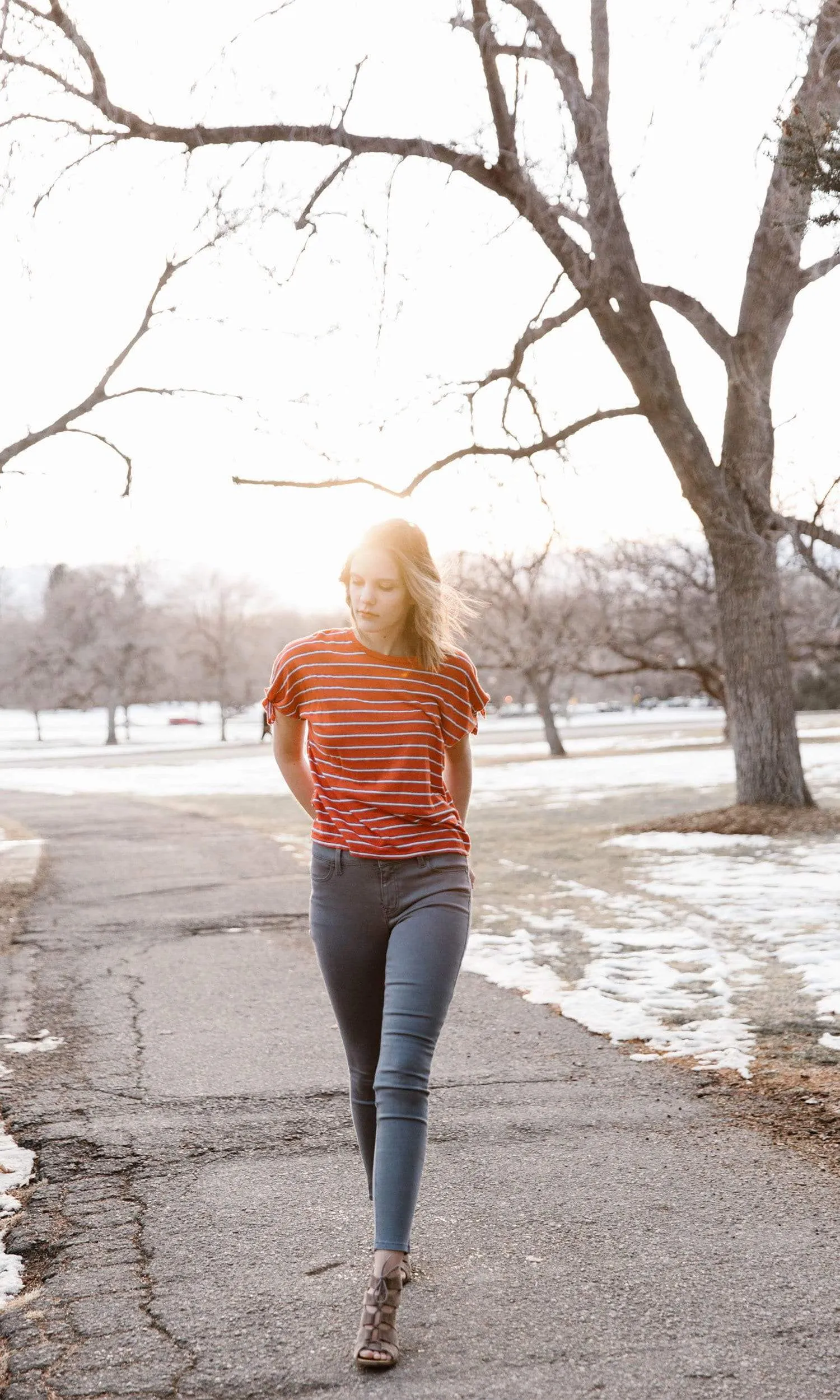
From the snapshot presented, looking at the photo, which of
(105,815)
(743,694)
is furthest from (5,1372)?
(105,815)

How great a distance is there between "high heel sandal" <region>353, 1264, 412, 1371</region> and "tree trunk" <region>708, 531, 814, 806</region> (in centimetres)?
1071

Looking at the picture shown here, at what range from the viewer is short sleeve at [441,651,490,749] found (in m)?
3.06

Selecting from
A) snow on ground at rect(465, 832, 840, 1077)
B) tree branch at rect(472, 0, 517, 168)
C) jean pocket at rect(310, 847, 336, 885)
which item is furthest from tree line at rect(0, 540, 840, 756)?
tree branch at rect(472, 0, 517, 168)

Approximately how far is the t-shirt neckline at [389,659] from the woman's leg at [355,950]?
0.47 m

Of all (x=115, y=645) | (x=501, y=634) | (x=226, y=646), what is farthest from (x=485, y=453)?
(x=226, y=646)

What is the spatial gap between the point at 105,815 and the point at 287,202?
12.0 meters

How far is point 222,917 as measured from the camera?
895 centimetres

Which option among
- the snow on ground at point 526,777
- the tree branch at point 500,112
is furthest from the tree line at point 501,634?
the tree branch at point 500,112

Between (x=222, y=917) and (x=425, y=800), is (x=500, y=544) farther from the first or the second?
(x=425, y=800)

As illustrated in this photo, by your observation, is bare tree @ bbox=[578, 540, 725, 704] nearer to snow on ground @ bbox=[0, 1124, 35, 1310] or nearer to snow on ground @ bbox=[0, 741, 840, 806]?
snow on ground @ bbox=[0, 741, 840, 806]

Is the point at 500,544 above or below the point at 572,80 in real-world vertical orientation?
below

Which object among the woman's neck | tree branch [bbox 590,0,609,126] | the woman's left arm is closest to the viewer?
the woman's neck

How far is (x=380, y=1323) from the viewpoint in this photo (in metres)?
2.64

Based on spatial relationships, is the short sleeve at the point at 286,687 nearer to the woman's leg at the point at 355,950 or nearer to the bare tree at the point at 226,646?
the woman's leg at the point at 355,950
